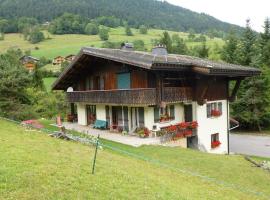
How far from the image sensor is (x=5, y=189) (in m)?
7.41

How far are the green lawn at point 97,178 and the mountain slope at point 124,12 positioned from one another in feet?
446

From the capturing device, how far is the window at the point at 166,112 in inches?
915

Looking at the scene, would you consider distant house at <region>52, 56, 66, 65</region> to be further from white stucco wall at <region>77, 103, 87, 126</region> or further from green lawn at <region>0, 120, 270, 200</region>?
green lawn at <region>0, 120, 270, 200</region>

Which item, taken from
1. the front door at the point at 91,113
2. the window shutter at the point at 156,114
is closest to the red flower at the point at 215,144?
the window shutter at the point at 156,114

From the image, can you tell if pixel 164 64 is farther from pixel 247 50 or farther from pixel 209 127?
pixel 247 50

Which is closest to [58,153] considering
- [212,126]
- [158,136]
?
[158,136]

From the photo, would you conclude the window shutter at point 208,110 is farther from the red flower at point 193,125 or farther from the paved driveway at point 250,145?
the paved driveway at point 250,145

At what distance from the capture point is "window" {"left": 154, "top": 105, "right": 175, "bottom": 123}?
76.2 ft

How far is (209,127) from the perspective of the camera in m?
26.2

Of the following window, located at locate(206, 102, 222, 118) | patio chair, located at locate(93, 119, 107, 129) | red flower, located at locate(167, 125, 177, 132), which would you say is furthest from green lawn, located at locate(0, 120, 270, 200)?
patio chair, located at locate(93, 119, 107, 129)

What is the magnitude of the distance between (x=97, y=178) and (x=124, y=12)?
159 meters

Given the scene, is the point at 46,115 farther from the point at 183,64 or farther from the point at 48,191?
the point at 48,191

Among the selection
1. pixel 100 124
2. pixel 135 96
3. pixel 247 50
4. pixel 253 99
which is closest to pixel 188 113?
pixel 135 96

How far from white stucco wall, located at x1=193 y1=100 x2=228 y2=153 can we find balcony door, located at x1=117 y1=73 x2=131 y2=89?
5016 millimetres
